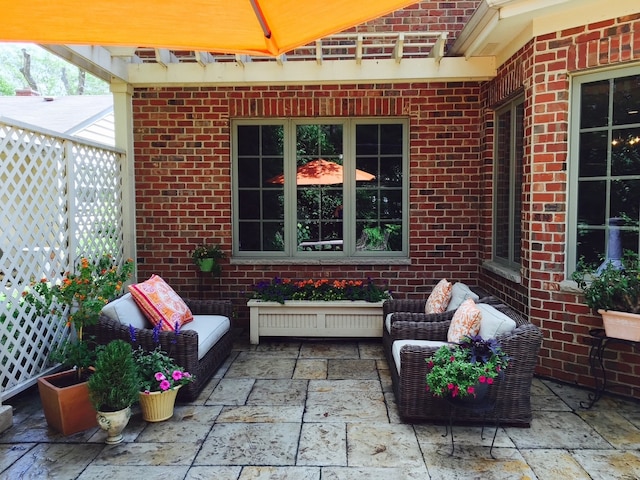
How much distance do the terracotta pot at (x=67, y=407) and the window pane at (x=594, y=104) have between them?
13.6ft

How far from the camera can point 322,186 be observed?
561 centimetres

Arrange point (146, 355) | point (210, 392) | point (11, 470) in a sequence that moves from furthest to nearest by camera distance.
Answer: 1. point (210, 392)
2. point (146, 355)
3. point (11, 470)

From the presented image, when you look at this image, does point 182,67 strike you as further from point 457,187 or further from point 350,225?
point 457,187

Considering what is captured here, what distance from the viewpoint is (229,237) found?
18.2ft

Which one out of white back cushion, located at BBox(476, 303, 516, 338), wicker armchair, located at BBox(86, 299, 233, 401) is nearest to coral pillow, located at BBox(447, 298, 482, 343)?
white back cushion, located at BBox(476, 303, 516, 338)

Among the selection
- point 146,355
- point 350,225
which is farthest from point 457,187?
point 146,355

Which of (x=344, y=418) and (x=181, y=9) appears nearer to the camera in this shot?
(x=181, y=9)

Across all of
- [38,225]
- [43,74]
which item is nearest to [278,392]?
[38,225]

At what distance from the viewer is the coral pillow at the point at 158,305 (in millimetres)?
4051

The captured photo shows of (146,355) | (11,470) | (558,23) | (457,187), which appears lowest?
(11,470)

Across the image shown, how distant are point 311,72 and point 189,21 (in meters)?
3.42

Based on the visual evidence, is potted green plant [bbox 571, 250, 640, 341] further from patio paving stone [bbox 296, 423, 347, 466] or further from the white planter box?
the white planter box

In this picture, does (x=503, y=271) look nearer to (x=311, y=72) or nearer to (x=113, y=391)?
(x=311, y=72)

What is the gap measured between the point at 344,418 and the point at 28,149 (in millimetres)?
3047
